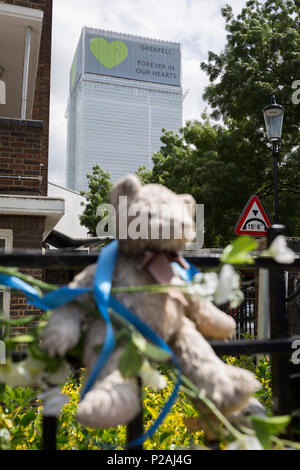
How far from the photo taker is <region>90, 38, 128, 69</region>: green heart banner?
111 meters

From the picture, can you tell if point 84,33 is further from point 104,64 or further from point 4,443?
point 4,443

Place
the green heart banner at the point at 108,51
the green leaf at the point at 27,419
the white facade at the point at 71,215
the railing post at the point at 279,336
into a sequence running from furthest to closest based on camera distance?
the green heart banner at the point at 108,51 < the white facade at the point at 71,215 < the green leaf at the point at 27,419 < the railing post at the point at 279,336

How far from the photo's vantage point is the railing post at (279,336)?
1.31 metres

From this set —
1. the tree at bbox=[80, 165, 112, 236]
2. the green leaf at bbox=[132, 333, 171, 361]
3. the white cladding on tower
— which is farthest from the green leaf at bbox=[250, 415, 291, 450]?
the white cladding on tower

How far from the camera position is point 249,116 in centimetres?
1259

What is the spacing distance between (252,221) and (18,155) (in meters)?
3.46

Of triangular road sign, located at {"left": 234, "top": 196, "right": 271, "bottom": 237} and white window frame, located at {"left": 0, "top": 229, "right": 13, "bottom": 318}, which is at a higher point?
triangular road sign, located at {"left": 234, "top": 196, "right": 271, "bottom": 237}

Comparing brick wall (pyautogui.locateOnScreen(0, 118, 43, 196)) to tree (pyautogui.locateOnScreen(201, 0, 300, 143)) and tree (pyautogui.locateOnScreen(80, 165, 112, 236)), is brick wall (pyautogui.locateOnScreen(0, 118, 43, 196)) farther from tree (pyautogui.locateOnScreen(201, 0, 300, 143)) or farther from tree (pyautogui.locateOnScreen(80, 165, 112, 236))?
tree (pyautogui.locateOnScreen(80, 165, 112, 236))

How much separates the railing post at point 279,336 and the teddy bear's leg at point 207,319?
0.25 meters

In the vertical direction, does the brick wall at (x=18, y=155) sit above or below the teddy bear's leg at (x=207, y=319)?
above

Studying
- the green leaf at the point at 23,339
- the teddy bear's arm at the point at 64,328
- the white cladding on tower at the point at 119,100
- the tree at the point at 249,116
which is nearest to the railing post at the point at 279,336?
the teddy bear's arm at the point at 64,328

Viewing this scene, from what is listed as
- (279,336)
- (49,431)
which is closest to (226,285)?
(279,336)

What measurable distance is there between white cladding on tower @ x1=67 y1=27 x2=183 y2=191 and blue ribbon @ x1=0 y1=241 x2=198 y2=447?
340 feet

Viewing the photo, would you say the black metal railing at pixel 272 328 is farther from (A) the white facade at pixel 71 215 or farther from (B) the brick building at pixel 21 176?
(A) the white facade at pixel 71 215
